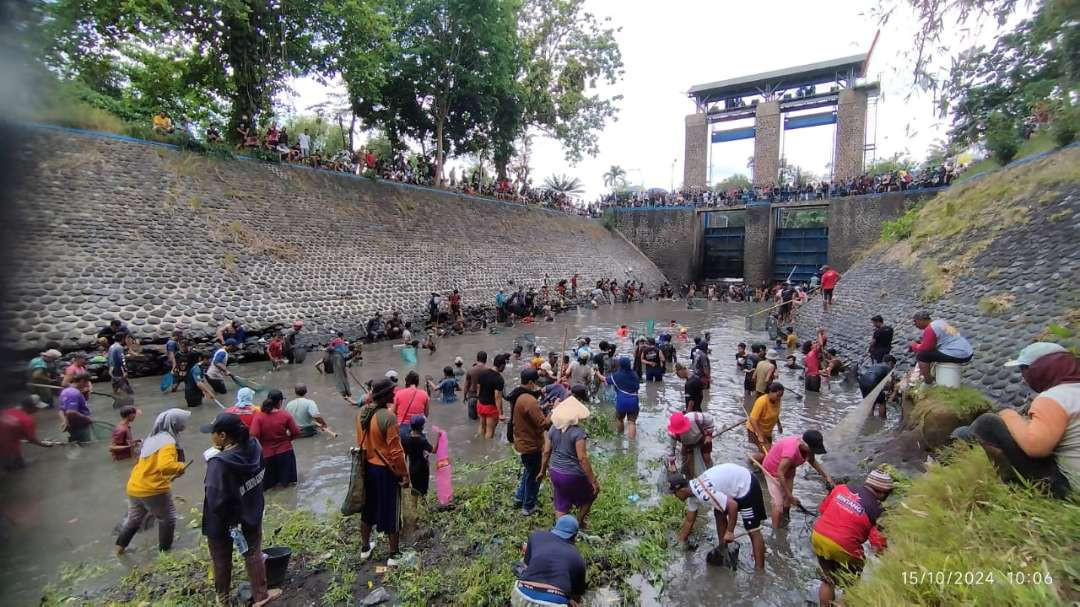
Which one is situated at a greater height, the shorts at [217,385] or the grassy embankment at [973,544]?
the grassy embankment at [973,544]

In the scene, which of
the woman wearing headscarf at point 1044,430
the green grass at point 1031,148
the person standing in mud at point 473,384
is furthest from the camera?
the green grass at point 1031,148

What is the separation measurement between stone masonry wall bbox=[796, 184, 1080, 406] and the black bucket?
28.5 ft

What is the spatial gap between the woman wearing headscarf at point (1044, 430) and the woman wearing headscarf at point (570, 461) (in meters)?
2.96

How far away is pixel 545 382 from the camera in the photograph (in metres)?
8.25

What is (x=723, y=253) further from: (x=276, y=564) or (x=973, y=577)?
(x=276, y=564)

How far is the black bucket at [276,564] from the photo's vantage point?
13.7ft

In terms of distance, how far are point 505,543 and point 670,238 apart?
33.0 m

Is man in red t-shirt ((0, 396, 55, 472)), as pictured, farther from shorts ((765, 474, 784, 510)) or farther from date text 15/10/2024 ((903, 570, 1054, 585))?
shorts ((765, 474, 784, 510))

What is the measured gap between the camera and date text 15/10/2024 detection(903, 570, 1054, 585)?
2.50 metres

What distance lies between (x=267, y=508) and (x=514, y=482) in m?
2.83

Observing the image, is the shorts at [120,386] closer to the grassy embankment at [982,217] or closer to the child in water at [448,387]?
the child in water at [448,387]

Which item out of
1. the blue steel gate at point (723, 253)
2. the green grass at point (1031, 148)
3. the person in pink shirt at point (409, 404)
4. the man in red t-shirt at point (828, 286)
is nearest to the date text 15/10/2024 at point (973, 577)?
the person in pink shirt at point (409, 404)

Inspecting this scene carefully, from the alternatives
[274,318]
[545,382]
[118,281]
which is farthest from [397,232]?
[545,382]

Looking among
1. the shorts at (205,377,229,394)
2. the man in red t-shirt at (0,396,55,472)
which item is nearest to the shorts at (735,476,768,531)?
the man in red t-shirt at (0,396,55,472)
